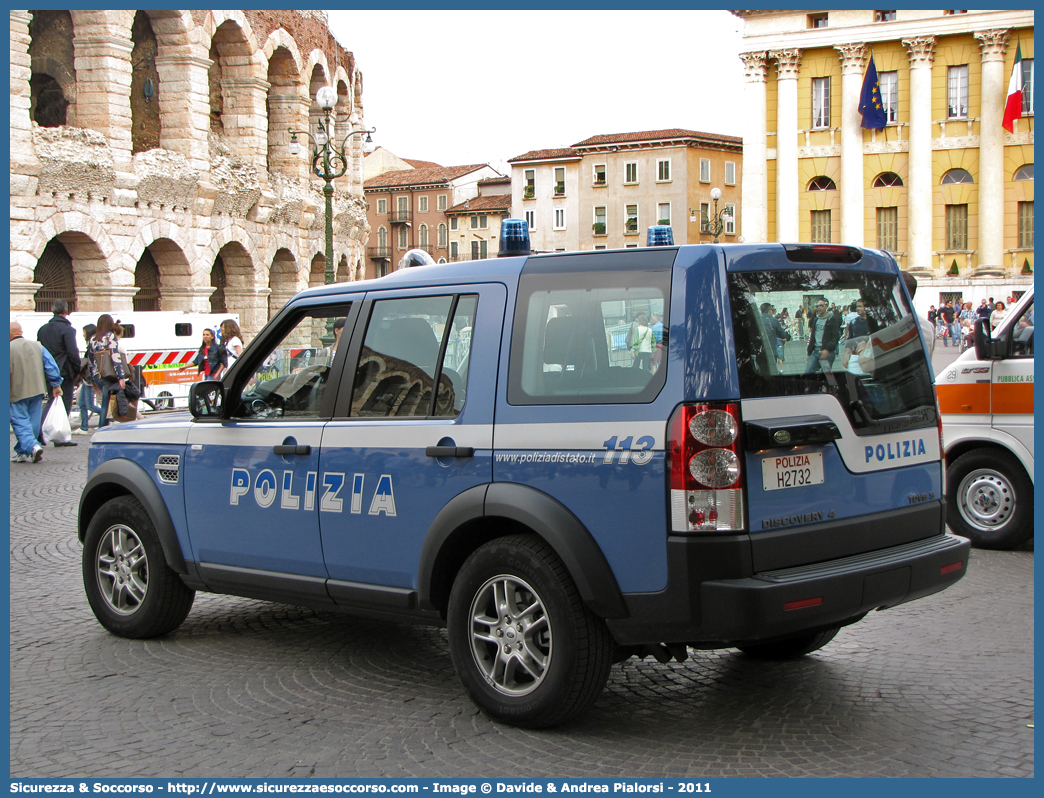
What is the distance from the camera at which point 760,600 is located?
389 cm

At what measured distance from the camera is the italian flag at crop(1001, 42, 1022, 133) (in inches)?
2050

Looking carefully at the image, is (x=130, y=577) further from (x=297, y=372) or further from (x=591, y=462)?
(x=591, y=462)

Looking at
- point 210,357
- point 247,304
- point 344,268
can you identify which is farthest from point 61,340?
point 344,268

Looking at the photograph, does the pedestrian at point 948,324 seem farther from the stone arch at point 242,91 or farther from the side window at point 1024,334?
the side window at point 1024,334

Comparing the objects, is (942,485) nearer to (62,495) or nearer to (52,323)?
(62,495)

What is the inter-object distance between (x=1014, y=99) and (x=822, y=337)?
54143 millimetres

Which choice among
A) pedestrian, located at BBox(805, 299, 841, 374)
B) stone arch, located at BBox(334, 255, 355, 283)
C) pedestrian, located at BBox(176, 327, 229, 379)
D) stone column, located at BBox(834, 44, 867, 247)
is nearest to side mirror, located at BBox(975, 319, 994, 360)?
pedestrian, located at BBox(805, 299, 841, 374)

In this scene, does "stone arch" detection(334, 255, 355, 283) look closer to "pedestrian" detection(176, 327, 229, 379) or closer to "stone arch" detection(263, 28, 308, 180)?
"stone arch" detection(263, 28, 308, 180)

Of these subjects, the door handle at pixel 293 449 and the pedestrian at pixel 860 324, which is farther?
the door handle at pixel 293 449

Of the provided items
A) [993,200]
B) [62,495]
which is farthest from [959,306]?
[62,495]

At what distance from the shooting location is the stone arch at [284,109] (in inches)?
1590

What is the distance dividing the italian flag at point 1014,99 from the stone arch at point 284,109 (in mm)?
32759

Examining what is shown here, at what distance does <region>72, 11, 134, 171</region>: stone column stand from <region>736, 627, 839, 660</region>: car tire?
94.2ft

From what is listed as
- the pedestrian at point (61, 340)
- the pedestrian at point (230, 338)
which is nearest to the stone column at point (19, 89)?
the pedestrian at point (230, 338)
